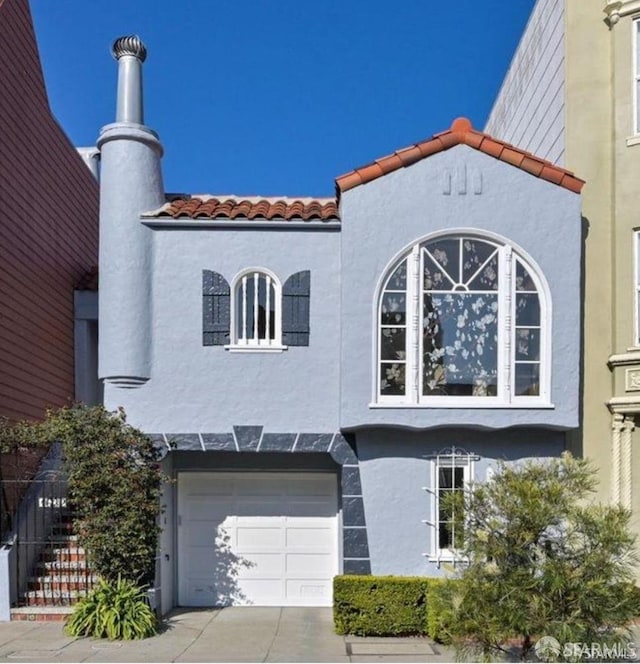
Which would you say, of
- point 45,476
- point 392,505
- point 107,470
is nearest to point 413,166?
point 392,505

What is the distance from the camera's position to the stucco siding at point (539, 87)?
1187 centimetres

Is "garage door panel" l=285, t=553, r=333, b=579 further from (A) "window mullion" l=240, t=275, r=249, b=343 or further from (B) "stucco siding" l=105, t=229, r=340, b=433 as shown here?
(A) "window mullion" l=240, t=275, r=249, b=343

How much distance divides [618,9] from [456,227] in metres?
4.49

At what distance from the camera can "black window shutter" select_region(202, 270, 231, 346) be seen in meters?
10.4

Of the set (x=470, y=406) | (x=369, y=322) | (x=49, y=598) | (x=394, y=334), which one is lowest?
(x=49, y=598)

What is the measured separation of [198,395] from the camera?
10383 mm

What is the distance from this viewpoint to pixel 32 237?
1270cm

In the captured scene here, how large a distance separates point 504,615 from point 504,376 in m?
4.28

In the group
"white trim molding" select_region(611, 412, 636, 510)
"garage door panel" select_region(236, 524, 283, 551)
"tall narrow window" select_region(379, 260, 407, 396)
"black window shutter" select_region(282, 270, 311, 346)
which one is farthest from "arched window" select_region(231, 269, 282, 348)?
"white trim molding" select_region(611, 412, 636, 510)

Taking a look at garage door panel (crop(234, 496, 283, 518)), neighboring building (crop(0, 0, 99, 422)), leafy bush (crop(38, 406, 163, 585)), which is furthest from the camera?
neighboring building (crop(0, 0, 99, 422))

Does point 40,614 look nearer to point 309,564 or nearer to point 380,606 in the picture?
point 309,564

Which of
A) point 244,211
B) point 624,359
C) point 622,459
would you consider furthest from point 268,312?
point 622,459

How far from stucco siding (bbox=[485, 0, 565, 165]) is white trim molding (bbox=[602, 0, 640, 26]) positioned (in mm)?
697

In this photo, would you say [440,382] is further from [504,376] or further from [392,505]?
[392,505]
